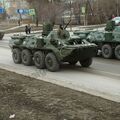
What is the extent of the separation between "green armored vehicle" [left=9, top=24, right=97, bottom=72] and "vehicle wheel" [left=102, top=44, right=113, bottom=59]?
345 centimetres

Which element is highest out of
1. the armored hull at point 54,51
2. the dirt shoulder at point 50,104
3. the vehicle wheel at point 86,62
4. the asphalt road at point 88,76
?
the armored hull at point 54,51

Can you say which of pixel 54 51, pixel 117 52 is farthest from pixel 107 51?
pixel 54 51

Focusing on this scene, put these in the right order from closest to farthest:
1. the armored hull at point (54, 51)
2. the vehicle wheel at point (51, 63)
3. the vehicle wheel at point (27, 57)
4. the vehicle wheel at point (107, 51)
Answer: the armored hull at point (54, 51) < the vehicle wheel at point (51, 63) < the vehicle wheel at point (27, 57) < the vehicle wheel at point (107, 51)

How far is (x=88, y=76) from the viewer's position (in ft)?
43.7

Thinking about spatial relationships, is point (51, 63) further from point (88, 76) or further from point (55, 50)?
point (88, 76)

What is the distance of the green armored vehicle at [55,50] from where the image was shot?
13992mm

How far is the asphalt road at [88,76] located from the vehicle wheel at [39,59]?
238 millimetres

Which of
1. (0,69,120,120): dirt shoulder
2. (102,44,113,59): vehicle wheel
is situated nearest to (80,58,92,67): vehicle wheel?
(102,44,113,59): vehicle wheel

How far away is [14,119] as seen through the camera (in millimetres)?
7777

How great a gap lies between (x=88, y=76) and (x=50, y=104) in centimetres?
461

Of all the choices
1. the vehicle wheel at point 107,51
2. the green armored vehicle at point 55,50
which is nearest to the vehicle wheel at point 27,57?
the green armored vehicle at point 55,50

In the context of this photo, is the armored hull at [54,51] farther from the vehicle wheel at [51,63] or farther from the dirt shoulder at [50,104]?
the dirt shoulder at [50,104]

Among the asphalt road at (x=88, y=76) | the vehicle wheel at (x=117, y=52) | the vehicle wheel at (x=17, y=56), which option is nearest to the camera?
the asphalt road at (x=88, y=76)

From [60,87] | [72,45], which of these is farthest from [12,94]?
[72,45]
